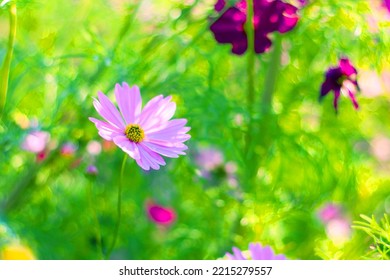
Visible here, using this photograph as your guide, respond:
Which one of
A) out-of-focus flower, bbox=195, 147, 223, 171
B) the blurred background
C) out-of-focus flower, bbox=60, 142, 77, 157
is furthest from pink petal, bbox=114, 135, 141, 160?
out-of-focus flower, bbox=195, 147, 223, 171

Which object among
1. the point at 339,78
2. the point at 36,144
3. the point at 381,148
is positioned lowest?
the point at 381,148

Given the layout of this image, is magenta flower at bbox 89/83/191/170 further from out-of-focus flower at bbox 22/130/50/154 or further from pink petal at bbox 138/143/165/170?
out-of-focus flower at bbox 22/130/50/154

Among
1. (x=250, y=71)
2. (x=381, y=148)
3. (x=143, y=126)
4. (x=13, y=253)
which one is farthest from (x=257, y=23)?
(x=381, y=148)

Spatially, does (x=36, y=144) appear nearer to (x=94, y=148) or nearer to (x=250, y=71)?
(x=94, y=148)

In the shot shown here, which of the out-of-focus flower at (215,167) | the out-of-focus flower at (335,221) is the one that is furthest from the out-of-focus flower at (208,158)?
the out-of-focus flower at (335,221)

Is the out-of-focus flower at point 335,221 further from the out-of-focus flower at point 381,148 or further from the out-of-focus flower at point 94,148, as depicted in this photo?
the out-of-focus flower at point 94,148
